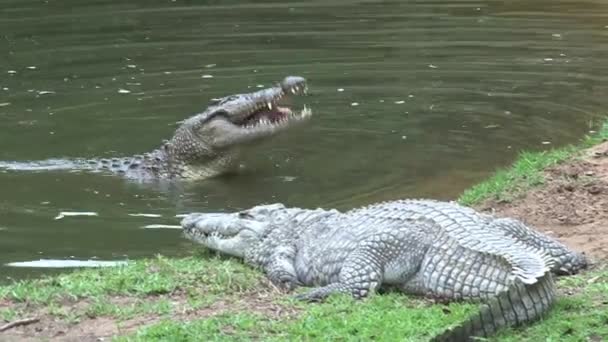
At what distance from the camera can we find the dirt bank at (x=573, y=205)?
23.9 feet

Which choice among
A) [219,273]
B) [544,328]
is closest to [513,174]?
[219,273]

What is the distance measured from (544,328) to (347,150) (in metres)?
6.23

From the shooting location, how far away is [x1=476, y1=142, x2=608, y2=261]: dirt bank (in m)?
7.29

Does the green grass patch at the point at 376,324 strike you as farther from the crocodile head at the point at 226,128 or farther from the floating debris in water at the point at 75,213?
the crocodile head at the point at 226,128

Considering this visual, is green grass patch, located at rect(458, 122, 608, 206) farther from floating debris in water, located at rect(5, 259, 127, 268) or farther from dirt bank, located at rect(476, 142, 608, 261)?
floating debris in water, located at rect(5, 259, 127, 268)

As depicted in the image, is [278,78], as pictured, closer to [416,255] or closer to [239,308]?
[416,255]

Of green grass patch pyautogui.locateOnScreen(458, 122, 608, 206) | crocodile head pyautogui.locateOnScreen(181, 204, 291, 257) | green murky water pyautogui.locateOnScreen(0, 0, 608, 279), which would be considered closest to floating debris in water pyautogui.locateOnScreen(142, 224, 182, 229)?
green murky water pyautogui.locateOnScreen(0, 0, 608, 279)

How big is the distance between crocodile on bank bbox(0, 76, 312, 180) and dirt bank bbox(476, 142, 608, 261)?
9.76ft

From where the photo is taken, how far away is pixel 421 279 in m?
6.18

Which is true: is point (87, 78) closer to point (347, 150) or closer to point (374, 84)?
point (374, 84)

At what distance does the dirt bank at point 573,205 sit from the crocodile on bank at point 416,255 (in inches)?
25.8

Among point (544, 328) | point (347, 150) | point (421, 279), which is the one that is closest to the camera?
point (544, 328)

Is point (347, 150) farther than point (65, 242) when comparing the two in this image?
Yes

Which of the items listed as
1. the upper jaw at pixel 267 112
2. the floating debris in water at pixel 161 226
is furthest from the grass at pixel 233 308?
the upper jaw at pixel 267 112
